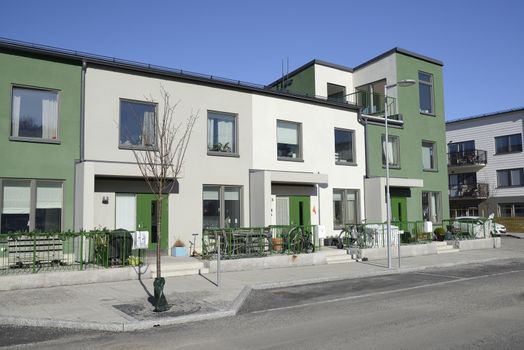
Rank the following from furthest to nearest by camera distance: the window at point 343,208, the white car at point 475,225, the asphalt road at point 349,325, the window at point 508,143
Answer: the window at point 508,143 → the white car at point 475,225 → the window at point 343,208 → the asphalt road at point 349,325

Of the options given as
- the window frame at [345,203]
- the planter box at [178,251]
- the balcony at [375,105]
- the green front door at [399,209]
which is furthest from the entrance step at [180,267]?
the balcony at [375,105]

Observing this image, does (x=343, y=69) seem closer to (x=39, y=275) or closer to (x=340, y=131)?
(x=340, y=131)

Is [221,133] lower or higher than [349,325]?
higher

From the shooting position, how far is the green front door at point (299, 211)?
20.2m

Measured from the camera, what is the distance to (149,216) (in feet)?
54.3

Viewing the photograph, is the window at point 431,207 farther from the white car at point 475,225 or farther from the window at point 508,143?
the window at point 508,143

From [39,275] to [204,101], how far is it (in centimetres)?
857

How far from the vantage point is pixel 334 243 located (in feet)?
68.2

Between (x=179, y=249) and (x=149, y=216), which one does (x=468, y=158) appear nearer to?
(x=179, y=249)

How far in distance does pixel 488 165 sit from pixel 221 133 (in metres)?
33.2

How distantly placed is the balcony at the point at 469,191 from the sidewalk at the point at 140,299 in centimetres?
3020

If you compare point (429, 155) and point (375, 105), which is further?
point (429, 155)

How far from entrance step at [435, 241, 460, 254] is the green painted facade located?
15853 millimetres

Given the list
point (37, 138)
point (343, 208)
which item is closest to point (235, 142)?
point (343, 208)
